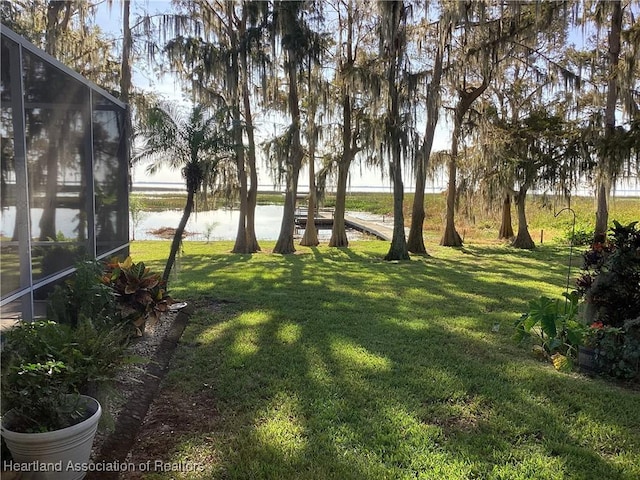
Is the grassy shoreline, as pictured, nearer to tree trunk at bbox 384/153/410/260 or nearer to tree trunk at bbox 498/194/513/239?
tree trunk at bbox 498/194/513/239

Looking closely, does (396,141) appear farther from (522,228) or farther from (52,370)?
(52,370)

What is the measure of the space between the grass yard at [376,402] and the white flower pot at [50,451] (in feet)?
1.18

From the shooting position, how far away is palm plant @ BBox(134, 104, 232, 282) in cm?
510

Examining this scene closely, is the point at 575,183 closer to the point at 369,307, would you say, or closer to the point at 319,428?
the point at 369,307

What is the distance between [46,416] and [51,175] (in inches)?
98.3

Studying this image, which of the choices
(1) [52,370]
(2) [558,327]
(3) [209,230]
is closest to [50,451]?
(1) [52,370]

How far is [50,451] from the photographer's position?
166cm

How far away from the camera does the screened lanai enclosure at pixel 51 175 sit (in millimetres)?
2674

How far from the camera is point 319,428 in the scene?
2395 millimetres

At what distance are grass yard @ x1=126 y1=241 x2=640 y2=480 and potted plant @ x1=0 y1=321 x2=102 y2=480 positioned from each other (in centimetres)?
38

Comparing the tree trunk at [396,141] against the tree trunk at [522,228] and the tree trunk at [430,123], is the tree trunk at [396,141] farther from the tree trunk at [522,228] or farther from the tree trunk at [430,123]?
the tree trunk at [522,228]

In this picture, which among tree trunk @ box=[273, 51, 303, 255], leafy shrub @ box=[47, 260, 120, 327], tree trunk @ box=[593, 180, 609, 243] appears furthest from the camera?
tree trunk @ box=[273, 51, 303, 255]

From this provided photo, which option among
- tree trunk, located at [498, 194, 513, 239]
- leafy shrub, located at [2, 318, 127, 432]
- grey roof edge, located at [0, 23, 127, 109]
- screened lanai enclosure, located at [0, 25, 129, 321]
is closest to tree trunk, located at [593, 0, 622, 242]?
tree trunk, located at [498, 194, 513, 239]

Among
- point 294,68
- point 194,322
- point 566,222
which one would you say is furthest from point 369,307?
point 566,222
